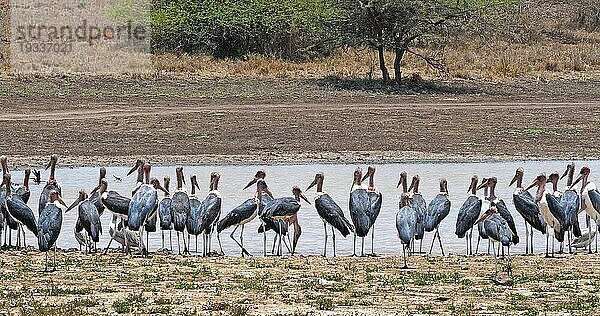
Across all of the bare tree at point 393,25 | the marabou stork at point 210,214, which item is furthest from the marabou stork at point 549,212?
the bare tree at point 393,25

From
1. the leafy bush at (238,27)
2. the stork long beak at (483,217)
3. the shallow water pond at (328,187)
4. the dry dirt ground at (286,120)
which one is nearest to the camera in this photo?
the stork long beak at (483,217)

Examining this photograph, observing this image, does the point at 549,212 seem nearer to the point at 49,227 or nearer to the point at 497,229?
the point at 497,229

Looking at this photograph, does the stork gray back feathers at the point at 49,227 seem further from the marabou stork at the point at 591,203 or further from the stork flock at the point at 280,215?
the marabou stork at the point at 591,203

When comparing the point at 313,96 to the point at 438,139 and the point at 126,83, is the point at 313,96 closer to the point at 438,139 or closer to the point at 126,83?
the point at 126,83

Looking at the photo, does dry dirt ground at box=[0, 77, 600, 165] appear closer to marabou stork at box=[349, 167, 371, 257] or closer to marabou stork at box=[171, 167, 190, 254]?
marabou stork at box=[171, 167, 190, 254]

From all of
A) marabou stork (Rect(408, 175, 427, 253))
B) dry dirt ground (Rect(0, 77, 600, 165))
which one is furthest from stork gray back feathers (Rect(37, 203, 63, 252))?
dry dirt ground (Rect(0, 77, 600, 165))

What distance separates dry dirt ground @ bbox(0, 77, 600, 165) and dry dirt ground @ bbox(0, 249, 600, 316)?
10284 millimetres

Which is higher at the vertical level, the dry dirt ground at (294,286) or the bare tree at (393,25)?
the bare tree at (393,25)

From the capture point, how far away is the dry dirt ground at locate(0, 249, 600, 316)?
927 cm

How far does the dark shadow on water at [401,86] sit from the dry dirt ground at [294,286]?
824 inches

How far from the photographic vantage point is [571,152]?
932 inches

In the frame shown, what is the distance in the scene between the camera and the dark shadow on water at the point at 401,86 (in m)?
33.5

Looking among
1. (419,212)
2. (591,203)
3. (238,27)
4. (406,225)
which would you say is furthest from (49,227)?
(238,27)

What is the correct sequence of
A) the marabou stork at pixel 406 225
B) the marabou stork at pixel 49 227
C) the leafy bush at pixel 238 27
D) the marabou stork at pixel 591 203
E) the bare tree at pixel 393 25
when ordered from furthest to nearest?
the leafy bush at pixel 238 27 < the bare tree at pixel 393 25 < the marabou stork at pixel 591 203 < the marabou stork at pixel 406 225 < the marabou stork at pixel 49 227
